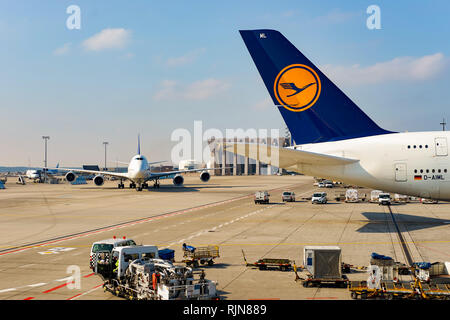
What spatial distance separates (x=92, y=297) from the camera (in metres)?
16.1

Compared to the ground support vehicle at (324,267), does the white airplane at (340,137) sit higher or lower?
higher

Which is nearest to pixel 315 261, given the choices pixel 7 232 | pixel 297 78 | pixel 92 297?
pixel 92 297

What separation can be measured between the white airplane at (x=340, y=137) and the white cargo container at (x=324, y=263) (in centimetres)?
1278

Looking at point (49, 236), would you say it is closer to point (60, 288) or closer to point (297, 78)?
point (60, 288)

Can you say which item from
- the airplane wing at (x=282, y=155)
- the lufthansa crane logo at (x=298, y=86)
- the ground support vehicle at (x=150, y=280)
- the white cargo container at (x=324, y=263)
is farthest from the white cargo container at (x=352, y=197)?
the ground support vehicle at (x=150, y=280)

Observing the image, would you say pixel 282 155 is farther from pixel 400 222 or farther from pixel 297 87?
pixel 400 222

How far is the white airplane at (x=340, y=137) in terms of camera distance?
3086 centimetres

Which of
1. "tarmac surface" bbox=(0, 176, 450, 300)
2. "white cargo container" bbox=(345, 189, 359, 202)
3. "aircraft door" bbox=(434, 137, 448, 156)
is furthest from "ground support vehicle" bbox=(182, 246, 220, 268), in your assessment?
"white cargo container" bbox=(345, 189, 359, 202)

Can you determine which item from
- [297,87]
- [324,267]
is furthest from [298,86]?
[324,267]

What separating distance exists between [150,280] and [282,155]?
1670 cm

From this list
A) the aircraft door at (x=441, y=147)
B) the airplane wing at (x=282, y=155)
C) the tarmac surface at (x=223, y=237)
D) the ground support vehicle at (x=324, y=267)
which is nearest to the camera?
the ground support vehicle at (x=324, y=267)

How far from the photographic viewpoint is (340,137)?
32.1m

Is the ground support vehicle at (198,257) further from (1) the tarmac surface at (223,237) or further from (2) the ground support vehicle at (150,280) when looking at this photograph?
(2) the ground support vehicle at (150,280)

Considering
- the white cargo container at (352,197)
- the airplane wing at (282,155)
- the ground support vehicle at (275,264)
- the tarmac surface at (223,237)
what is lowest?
the tarmac surface at (223,237)
